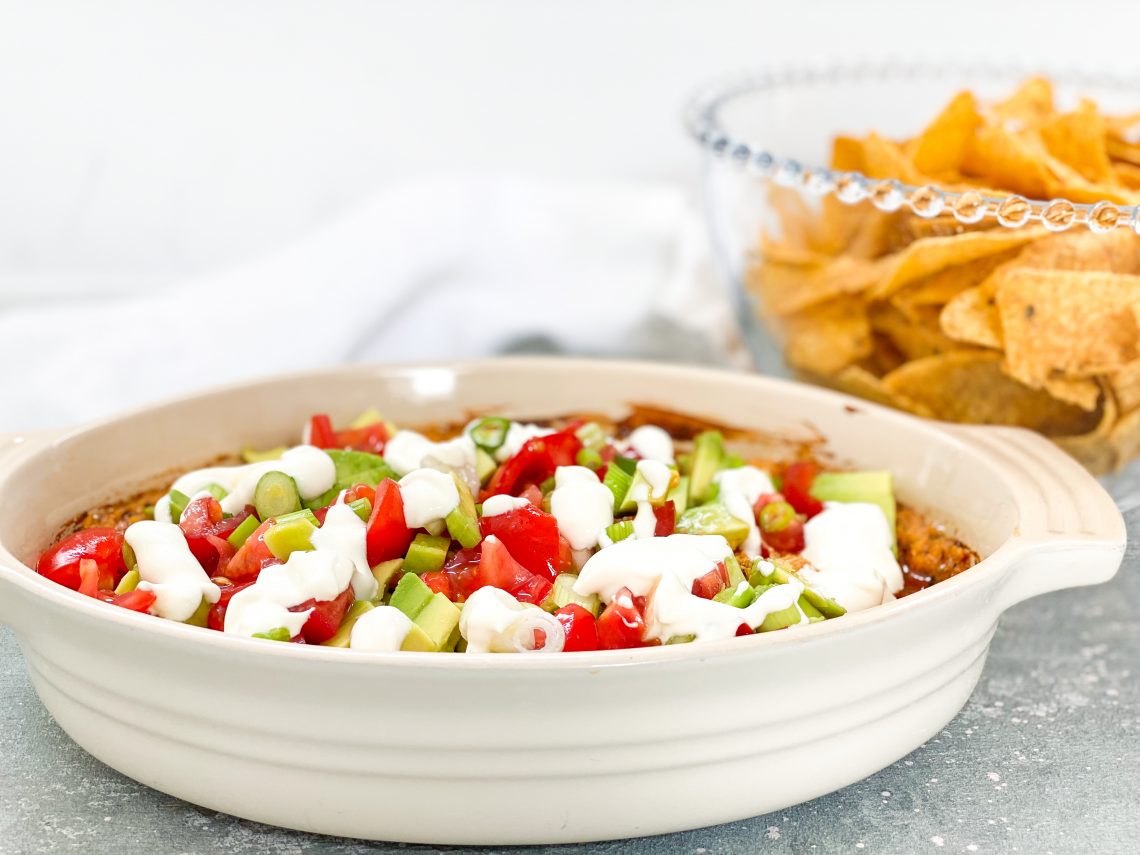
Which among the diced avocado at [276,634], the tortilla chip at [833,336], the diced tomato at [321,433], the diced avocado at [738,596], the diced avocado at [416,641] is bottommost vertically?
the tortilla chip at [833,336]

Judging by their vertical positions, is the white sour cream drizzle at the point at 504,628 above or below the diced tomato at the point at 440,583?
above

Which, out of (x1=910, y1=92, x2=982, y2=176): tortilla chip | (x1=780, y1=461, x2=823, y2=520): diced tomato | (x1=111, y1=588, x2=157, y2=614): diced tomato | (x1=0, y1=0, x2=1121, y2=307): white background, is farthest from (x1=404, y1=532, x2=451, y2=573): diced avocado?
(x1=0, y1=0, x2=1121, y2=307): white background

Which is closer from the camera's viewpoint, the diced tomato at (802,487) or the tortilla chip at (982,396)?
the diced tomato at (802,487)

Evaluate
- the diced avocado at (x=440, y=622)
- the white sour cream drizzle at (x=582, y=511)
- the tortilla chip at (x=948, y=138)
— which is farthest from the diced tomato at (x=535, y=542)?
the tortilla chip at (x=948, y=138)

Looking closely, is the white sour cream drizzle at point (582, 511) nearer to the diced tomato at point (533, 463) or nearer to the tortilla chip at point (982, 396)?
the diced tomato at point (533, 463)

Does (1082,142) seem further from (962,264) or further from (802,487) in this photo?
(802,487)

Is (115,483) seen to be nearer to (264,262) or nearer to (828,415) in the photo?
(828,415)

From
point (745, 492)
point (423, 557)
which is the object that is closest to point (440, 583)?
point (423, 557)

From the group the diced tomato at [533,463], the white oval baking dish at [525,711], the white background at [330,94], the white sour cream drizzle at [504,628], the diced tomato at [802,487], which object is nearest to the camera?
the white oval baking dish at [525,711]

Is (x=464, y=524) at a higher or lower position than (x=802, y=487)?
higher
